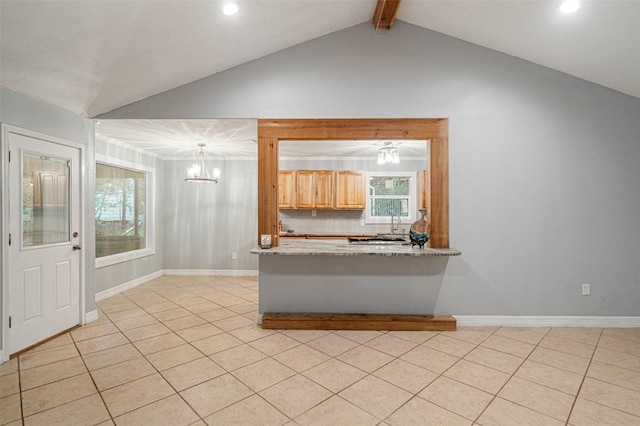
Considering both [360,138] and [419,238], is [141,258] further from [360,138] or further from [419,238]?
[419,238]

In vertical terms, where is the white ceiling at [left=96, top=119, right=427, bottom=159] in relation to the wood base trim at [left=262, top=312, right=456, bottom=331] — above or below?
above

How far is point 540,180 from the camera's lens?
3590 mm

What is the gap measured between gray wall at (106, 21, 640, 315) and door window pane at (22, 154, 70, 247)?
3.08 feet

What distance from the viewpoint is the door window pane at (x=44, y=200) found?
3.01m

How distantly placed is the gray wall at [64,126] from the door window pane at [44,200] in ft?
0.70

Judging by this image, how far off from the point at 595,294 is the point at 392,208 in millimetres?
3697

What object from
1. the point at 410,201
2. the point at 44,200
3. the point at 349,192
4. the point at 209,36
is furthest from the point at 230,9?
the point at 410,201

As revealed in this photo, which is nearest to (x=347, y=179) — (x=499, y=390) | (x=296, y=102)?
(x=296, y=102)

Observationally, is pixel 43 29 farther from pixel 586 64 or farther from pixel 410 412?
pixel 586 64

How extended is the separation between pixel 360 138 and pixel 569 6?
2.13 meters

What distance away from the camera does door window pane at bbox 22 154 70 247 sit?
301cm

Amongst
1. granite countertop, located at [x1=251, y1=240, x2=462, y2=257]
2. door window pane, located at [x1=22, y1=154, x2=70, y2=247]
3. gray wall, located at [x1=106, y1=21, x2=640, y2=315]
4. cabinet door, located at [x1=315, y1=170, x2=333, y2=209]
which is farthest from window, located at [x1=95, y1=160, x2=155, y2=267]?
cabinet door, located at [x1=315, y1=170, x2=333, y2=209]

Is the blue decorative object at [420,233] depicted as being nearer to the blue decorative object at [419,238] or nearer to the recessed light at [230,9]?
the blue decorative object at [419,238]

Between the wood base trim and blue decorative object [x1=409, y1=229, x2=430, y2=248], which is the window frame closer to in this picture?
blue decorative object [x1=409, y1=229, x2=430, y2=248]
